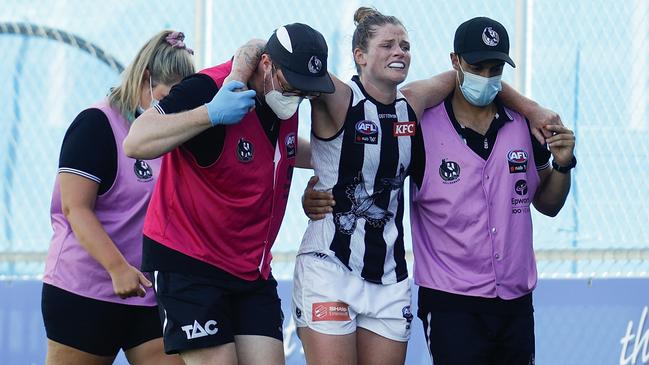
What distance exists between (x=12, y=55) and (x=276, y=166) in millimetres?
3089

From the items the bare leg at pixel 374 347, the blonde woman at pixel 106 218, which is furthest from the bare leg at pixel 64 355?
the bare leg at pixel 374 347

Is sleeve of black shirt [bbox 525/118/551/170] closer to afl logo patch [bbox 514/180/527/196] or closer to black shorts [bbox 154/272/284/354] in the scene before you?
afl logo patch [bbox 514/180/527/196]

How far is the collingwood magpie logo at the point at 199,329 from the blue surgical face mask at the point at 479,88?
1381mm

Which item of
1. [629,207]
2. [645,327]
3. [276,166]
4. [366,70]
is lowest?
[645,327]

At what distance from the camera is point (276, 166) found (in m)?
4.14

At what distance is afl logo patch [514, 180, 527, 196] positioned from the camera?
462 centimetres

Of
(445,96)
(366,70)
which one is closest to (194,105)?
(366,70)

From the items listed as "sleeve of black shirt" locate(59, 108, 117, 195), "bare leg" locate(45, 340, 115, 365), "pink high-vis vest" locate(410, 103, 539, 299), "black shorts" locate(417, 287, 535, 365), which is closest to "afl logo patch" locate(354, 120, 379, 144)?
"pink high-vis vest" locate(410, 103, 539, 299)

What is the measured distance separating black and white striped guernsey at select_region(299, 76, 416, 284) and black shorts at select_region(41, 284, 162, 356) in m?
0.76

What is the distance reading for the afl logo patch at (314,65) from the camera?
4.00 metres

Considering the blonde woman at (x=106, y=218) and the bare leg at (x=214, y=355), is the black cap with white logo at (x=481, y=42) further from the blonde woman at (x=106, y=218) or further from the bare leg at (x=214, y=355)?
the bare leg at (x=214, y=355)

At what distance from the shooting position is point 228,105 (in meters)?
3.77

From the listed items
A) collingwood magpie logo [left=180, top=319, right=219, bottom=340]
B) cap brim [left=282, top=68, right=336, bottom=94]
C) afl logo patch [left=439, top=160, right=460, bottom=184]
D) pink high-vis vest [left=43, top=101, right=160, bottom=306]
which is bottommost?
collingwood magpie logo [left=180, top=319, right=219, bottom=340]

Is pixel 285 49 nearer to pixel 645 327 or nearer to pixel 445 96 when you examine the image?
pixel 445 96
